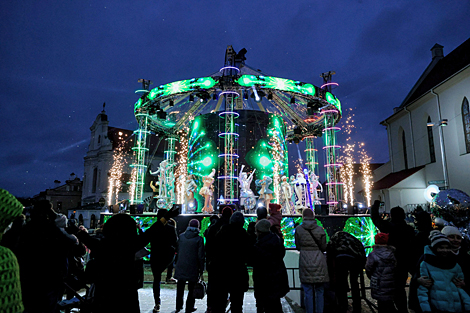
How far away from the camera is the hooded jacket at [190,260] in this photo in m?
4.81

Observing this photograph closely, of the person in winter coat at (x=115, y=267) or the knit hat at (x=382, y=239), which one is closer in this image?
the person in winter coat at (x=115, y=267)

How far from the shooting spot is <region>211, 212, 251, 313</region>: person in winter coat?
3.79 meters

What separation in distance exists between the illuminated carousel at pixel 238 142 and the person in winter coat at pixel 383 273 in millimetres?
6728

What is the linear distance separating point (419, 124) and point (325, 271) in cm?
2375

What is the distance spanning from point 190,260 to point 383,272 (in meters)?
2.90

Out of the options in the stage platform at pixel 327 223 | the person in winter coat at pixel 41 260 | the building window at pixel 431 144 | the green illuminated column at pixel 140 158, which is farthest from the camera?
the building window at pixel 431 144

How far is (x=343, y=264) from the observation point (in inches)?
173

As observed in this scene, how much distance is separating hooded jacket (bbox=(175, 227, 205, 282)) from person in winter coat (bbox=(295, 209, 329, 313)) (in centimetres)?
167

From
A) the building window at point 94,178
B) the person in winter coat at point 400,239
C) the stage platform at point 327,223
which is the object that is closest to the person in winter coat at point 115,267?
the person in winter coat at point 400,239

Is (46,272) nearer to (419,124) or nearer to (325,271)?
(325,271)

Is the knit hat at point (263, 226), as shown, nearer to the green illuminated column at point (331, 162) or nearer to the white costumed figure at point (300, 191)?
the white costumed figure at point (300, 191)


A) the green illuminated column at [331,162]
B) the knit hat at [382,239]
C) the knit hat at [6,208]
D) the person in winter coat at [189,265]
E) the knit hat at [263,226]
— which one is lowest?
the person in winter coat at [189,265]

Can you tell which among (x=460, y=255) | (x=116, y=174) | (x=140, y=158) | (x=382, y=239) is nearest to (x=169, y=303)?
(x=382, y=239)

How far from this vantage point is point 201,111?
829 inches
